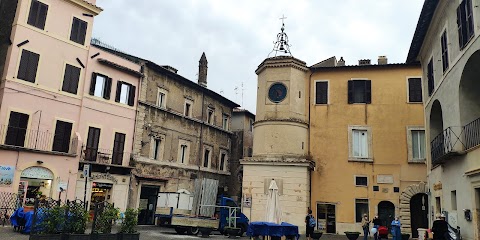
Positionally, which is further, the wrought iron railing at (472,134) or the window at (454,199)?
the window at (454,199)

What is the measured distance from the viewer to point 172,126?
29000mm

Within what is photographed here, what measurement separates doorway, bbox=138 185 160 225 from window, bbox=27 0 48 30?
39.2 feet

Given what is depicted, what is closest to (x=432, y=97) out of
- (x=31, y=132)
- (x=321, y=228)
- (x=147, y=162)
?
(x=321, y=228)

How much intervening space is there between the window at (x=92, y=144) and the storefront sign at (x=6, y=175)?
4.43m

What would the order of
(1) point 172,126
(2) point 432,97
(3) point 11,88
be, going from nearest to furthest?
(2) point 432,97, (3) point 11,88, (1) point 172,126

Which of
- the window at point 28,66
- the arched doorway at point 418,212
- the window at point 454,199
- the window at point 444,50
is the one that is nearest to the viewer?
the window at point 454,199

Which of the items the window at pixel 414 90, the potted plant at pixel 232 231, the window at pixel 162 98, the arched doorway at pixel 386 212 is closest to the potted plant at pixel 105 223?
the potted plant at pixel 232 231

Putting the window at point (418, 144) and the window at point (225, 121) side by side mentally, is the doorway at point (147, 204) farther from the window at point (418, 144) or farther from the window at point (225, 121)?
the window at point (418, 144)

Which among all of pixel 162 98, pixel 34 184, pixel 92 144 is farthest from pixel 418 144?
pixel 34 184

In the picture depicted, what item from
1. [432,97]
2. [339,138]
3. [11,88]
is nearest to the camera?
[432,97]

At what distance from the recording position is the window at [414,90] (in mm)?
25406

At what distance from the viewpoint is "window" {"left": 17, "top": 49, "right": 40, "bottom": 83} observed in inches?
786

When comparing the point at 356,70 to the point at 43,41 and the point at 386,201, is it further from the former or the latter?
the point at 43,41

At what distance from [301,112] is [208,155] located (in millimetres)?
10217
